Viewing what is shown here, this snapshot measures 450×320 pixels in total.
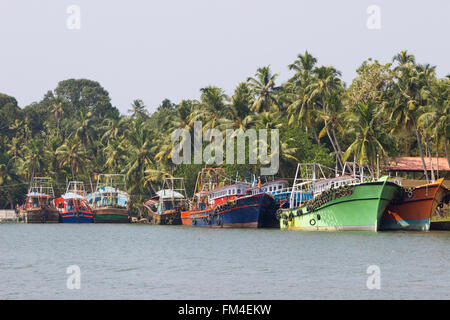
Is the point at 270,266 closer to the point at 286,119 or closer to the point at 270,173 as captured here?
the point at 270,173

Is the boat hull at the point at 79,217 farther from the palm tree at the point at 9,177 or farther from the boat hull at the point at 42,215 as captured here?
the palm tree at the point at 9,177

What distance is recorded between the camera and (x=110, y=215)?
9150 cm

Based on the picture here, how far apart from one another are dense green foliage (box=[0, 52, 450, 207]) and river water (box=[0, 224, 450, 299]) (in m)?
17.6

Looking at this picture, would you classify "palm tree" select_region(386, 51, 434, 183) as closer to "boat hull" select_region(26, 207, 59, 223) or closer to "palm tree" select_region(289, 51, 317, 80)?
"palm tree" select_region(289, 51, 317, 80)

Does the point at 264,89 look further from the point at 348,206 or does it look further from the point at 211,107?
the point at 348,206

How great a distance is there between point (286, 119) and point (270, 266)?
155 ft

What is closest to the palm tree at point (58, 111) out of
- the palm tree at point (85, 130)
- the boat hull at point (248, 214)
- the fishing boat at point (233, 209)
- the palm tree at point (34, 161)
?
the palm tree at point (85, 130)

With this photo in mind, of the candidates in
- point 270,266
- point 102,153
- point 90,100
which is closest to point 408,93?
point 270,266

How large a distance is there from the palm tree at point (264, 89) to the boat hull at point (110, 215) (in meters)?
23.0

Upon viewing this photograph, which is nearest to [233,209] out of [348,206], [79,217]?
[348,206]

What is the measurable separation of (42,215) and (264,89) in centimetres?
3515

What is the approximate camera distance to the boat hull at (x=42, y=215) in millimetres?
94250

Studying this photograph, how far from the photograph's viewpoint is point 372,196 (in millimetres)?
50750
